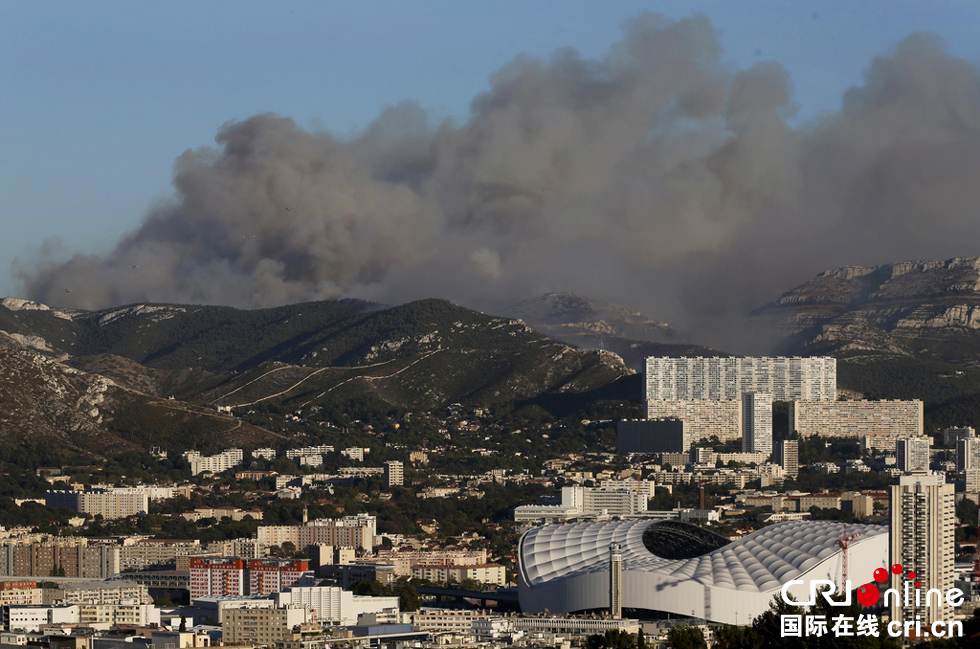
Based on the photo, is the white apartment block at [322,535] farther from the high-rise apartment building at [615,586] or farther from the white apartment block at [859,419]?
the white apartment block at [859,419]

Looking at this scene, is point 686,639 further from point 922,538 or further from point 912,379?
point 912,379

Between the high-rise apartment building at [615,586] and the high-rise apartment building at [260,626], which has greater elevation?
the high-rise apartment building at [615,586]

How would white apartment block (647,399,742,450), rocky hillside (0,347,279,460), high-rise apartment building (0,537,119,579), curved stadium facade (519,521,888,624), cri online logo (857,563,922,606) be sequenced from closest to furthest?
cri online logo (857,563,922,606) → curved stadium facade (519,521,888,624) → high-rise apartment building (0,537,119,579) → rocky hillside (0,347,279,460) → white apartment block (647,399,742,450)

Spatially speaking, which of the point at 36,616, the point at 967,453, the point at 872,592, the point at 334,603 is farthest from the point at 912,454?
the point at 36,616

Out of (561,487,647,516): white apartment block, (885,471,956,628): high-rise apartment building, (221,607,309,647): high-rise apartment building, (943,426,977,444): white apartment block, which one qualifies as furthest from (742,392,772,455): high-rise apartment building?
(885,471,956,628): high-rise apartment building

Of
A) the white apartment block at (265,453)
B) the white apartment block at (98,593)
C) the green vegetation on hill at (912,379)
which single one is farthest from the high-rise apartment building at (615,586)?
the green vegetation on hill at (912,379)

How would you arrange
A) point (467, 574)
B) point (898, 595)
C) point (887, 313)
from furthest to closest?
1. point (887, 313)
2. point (467, 574)
3. point (898, 595)

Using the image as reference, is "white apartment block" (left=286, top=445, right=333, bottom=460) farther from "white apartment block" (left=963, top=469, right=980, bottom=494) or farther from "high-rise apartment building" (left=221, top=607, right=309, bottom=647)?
"high-rise apartment building" (left=221, top=607, right=309, bottom=647)
